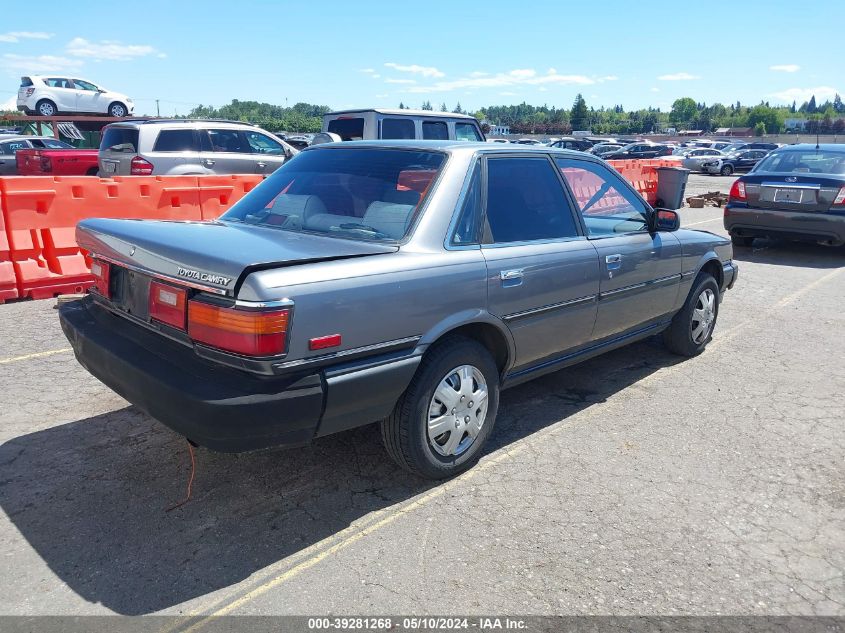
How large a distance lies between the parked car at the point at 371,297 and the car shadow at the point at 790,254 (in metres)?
6.43

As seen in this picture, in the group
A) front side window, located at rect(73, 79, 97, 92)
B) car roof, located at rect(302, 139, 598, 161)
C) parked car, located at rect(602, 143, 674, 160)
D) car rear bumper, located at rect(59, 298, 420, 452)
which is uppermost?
front side window, located at rect(73, 79, 97, 92)

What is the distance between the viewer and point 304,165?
407 cm

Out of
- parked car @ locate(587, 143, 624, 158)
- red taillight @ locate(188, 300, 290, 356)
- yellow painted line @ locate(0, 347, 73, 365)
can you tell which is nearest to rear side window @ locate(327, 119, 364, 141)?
yellow painted line @ locate(0, 347, 73, 365)

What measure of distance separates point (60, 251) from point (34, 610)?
5.40m

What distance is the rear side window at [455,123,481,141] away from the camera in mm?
12837

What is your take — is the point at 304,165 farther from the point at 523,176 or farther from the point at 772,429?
the point at 772,429

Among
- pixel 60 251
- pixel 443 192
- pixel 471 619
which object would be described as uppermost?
pixel 443 192

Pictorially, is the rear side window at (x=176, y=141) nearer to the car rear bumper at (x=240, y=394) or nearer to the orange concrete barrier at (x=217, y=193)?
the orange concrete barrier at (x=217, y=193)

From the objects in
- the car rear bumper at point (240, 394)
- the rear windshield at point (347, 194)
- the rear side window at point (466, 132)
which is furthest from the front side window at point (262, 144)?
the car rear bumper at point (240, 394)

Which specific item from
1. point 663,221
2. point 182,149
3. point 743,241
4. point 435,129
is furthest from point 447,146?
point 743,241

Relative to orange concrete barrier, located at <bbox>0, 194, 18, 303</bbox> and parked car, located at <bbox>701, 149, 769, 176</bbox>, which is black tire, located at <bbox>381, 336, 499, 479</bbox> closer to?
orange concrete barrier, located at <bbox>0, 194, 18, 303</bbox>

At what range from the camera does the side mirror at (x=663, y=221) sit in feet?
15.8

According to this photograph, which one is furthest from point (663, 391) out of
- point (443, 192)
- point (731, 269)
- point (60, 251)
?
point (60, 251)

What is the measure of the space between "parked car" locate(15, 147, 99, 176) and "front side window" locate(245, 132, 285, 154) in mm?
4939
